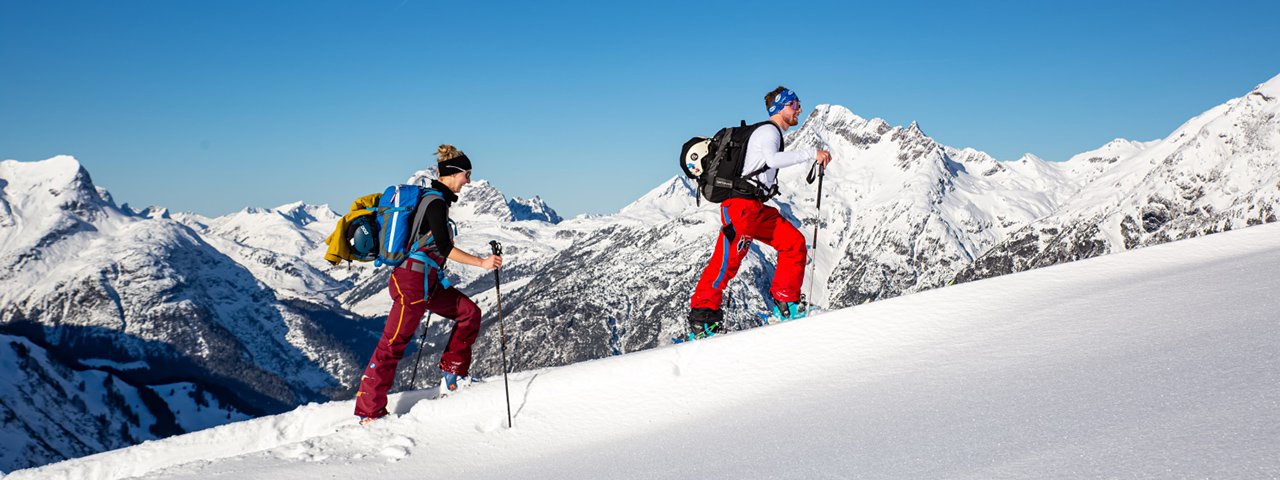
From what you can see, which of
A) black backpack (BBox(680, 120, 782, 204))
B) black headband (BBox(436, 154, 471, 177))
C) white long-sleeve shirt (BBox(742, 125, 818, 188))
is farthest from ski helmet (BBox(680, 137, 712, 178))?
black headband (BBox(436, 154, 471, 177))

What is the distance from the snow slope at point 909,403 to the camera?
4.70 m

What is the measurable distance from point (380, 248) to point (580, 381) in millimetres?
2872

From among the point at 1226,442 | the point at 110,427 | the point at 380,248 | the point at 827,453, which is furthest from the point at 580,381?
the point at 110,427

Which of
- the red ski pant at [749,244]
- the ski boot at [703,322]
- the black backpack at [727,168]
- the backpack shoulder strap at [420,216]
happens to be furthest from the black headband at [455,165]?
the ski boot at [703,322]

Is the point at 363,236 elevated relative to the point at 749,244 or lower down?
elevated

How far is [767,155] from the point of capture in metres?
10.7

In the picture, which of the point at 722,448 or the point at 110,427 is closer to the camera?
the point at 722,448

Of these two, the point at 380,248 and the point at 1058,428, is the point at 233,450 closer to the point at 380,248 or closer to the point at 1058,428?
the point at 380,248

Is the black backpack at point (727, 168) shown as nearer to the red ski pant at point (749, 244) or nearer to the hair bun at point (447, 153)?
the red ski pant at point (749, 244)

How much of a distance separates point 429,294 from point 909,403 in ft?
18.8

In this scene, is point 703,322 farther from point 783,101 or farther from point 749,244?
point 783,101

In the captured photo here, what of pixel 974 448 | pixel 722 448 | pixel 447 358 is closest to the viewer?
pixel 974 448

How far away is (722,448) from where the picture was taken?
20.7 ft

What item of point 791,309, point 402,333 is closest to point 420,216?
point 402,333
